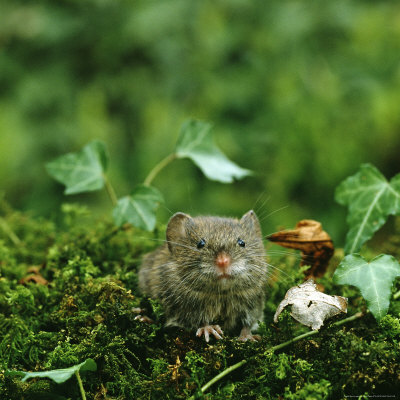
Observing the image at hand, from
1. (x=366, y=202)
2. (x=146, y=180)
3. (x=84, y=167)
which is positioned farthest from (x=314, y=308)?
(x=84, y=167)

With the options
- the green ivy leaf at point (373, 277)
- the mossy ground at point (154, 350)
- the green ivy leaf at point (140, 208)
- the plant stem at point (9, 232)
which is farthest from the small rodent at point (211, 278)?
the plant stem at point (9, 232)

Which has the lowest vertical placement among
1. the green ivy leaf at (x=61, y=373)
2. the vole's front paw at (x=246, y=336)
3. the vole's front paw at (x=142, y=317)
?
the vole's front paw at (x=246, y=336)

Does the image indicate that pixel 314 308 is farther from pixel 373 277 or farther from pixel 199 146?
pixel 199 146

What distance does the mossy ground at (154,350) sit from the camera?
2250 mm

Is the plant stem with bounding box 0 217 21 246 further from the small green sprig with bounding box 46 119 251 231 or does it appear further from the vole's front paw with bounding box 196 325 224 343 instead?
the vole's front paw with bounding box 196 325 224 343

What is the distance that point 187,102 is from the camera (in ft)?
22.6

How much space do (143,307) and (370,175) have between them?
63.3 inches

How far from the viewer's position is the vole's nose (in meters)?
2.58

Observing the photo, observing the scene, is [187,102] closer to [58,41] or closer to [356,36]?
[58,41]

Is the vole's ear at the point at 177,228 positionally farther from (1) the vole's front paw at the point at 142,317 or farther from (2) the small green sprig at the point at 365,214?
(2) the small green sprig at the point at 365,214

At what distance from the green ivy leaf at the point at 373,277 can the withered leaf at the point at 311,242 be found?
0.48m

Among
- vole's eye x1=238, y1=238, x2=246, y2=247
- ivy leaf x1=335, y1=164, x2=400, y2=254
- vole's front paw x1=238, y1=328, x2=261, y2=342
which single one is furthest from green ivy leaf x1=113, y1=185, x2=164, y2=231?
ivy leaf x1=335, y1=164, x2=400, y2=254

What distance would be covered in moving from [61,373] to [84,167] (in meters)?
1.71

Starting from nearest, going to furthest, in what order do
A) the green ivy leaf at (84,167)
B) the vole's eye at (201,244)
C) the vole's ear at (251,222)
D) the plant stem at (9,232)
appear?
1. the vole's eye at (201,244)
2. the vole's ear at (251,222)
3. the green ivy leaf at (84,167)
4. the plant stem at (9,232)
